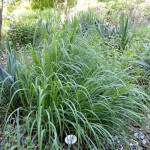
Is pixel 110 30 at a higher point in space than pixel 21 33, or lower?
higher

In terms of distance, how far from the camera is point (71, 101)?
1.77 metres

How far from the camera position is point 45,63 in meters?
1.99

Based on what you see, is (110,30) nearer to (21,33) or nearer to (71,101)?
(21,33)

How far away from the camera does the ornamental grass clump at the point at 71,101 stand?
165 cm

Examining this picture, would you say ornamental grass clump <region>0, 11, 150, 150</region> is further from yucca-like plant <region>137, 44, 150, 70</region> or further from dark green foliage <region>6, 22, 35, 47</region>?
dark green foliage <region>6, 22, 35, 47</region>

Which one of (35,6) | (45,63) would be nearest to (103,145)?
(45,63)

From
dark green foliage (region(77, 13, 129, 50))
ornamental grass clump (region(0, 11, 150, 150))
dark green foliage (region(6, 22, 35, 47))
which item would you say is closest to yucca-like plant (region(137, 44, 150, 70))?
dark green foliage (region(77, 13, 129, 50))

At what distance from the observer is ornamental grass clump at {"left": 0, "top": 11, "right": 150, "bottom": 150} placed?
165cm

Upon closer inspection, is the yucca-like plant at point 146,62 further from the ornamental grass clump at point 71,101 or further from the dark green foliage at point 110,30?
the ornamental grass clump at point 71,101

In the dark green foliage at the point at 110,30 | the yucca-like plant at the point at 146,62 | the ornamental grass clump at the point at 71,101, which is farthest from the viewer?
the dark green foliage at the point at 110,30

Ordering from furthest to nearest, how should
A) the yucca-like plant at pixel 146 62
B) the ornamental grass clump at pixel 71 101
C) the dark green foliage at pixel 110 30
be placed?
the dark green foliage at pixel 110 30 < the yucca-like plant at pixel 146 62 < the ornamental grass clump at pixel 71 101

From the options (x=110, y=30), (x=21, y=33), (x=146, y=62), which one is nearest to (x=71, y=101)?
(x=146, y=62)

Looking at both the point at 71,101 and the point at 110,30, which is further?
the point at 110,30

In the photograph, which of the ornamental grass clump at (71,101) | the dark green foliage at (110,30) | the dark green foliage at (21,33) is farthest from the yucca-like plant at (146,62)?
the dark green foliage at (21,33)
